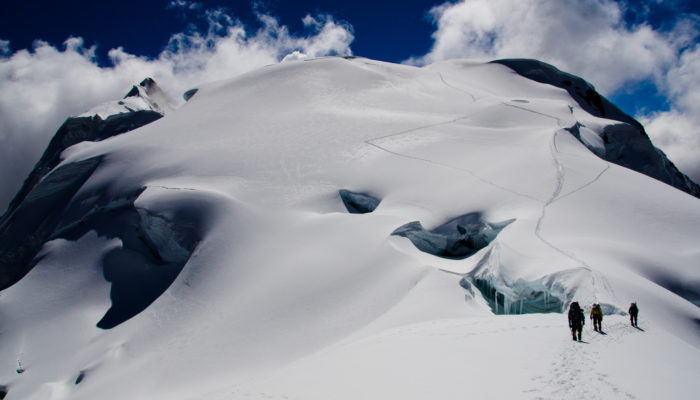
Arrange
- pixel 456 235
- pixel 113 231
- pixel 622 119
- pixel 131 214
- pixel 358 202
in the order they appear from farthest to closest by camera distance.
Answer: pixel 622 119, pixel 131 214, pixel 113 231, pixel 358 202, pixel 456 235

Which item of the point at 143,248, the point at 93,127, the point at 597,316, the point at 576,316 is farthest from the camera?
the point at 93,127

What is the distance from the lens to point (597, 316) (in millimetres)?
11438

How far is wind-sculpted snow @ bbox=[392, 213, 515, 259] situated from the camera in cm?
2080

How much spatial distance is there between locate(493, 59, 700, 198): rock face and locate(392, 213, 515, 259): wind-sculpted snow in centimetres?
2948

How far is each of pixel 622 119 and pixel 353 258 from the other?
173 feet

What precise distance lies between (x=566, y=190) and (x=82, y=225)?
103 feet

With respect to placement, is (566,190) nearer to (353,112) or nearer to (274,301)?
(274,301)

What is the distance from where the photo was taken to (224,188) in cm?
2869

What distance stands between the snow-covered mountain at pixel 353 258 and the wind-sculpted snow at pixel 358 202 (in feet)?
0.40

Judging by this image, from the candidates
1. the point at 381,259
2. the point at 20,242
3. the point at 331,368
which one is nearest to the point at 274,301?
the point at 381,259

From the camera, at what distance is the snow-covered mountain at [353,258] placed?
33.3 ft

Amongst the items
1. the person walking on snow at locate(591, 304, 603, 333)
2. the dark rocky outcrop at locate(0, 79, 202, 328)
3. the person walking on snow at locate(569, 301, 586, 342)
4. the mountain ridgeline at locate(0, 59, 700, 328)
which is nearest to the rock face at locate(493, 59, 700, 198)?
the mountain ridgeline at locate(0, 59, 700, 328)

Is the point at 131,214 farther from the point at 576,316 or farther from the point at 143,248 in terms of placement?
the point at 576,316

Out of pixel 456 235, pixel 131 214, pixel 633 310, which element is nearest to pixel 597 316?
pixel 633 310
